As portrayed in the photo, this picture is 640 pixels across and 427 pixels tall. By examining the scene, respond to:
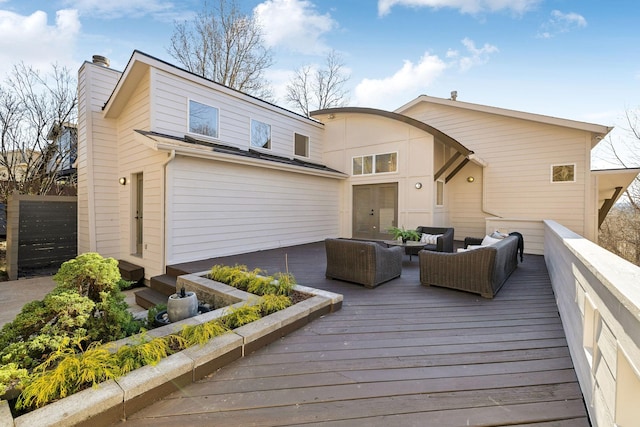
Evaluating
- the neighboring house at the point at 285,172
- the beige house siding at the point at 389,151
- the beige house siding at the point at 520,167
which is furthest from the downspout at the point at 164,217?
the beige house siding at the point at 520,167

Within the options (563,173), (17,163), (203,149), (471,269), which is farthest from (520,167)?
(17,163)

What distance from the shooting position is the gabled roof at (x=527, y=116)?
23.5ft

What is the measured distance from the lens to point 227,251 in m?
6.77

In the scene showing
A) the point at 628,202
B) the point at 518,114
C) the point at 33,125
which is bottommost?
the point at 628,202

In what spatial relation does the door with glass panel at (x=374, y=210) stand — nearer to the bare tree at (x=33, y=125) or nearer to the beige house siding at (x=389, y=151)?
the beige house siding at (x=389, y=151)

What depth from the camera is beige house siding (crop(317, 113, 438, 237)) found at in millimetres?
8328

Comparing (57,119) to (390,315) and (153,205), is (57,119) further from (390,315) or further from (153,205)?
(390,315)

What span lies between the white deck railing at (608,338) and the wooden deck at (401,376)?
235 millimetres

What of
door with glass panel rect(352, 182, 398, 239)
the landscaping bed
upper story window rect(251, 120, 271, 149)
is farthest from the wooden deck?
upper story window rect(251, 120, 271, 149)

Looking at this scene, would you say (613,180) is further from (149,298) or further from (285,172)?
(149,298)

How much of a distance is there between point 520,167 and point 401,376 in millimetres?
8821

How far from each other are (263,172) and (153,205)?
2.75 metres

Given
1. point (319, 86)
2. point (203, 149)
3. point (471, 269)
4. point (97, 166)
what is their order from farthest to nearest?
point (319, 86) < point (97, 166) < point (203, 149) < point (471, 269)

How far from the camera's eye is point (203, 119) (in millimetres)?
7402
